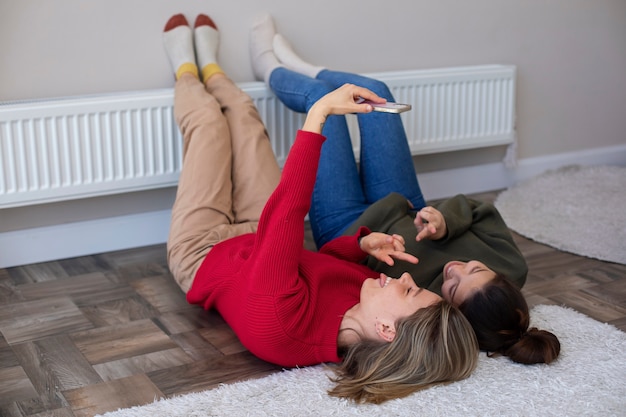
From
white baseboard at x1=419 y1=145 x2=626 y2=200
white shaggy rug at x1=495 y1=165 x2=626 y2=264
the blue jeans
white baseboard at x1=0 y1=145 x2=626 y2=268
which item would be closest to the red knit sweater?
the blue jeans

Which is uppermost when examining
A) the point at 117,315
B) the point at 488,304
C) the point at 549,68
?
the point at 549,68

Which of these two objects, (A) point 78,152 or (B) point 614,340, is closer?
(B) point 614,340

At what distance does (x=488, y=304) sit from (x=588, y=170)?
185 cm

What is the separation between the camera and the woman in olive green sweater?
5.40 ft

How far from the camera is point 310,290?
5.43ft

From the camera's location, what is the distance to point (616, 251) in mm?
2438

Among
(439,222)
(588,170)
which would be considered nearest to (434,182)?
(588,170)

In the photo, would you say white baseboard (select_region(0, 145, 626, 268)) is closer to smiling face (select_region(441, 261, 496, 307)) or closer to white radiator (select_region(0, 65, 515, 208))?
white radiator (select_region(0, 65, 515, 208))

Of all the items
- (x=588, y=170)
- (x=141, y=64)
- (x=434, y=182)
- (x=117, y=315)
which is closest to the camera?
(x=117, y=315)

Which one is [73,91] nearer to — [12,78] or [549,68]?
[12,78]

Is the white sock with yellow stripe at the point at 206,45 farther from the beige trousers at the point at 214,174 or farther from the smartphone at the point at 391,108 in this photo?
the smartphone at the point at 391,108

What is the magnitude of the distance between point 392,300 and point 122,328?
73cm

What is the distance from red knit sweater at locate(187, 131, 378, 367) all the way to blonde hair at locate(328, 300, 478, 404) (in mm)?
111

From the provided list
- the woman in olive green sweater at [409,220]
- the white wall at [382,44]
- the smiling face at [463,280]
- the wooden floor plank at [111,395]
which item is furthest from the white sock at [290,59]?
the wooden floor plank at [111,395]
